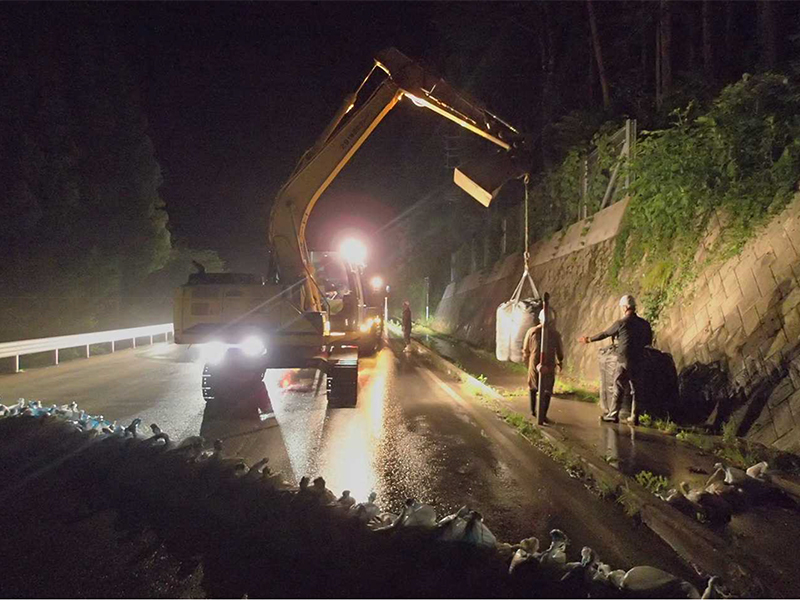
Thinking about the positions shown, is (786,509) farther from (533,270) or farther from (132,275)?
(132,275)

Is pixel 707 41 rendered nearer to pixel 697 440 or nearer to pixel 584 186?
pixel 584 186

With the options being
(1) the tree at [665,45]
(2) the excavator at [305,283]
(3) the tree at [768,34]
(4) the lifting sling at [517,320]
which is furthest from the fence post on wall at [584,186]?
(2) the excavator at [305,283]

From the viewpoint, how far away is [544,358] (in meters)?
8.42

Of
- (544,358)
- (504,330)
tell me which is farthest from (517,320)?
(544,358)

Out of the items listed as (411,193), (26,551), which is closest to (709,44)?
(26,551)

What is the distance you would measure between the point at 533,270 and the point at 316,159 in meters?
10.5

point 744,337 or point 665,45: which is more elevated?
point 665,45

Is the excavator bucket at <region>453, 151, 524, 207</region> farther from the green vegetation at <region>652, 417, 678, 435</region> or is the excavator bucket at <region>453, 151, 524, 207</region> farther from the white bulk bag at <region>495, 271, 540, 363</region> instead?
the green vegetation at <region>652, 417, 678, 435</region>

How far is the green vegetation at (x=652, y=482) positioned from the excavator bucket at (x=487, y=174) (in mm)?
5322

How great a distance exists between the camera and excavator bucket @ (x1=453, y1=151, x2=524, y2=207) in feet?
32.5

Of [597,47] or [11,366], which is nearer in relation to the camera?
[11,366]

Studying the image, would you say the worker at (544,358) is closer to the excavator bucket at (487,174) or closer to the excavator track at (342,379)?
the excavator bucket at (487,174)

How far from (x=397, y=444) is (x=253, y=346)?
311 centimetres

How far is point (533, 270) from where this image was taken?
1902 centimetres
